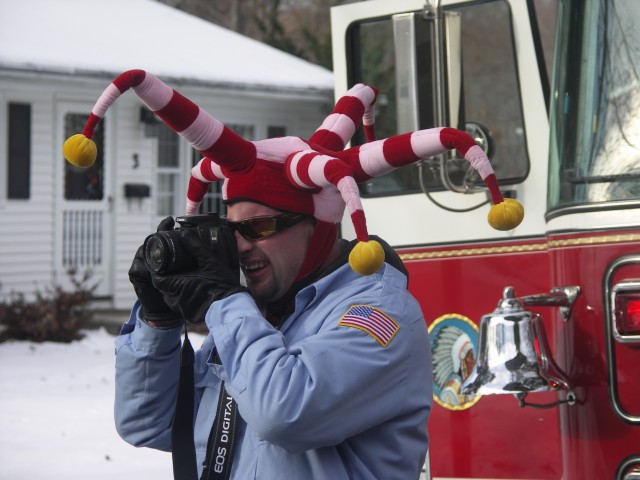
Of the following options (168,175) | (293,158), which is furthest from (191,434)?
(168,175)

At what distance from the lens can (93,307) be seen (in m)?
14.0

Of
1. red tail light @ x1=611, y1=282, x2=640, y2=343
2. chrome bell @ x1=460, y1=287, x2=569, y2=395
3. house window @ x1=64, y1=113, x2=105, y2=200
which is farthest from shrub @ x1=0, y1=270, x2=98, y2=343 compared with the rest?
red tail light @ x1=611, y1=282, x2=640, y2=343

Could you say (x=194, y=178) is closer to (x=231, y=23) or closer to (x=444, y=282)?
(x=444, y=282)

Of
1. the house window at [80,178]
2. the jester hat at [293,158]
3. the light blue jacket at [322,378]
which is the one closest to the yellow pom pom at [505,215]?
the jester hat at [293,158]

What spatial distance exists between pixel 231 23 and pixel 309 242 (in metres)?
26.8

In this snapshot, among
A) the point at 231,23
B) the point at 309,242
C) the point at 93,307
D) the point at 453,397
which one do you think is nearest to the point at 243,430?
the point at 309,242

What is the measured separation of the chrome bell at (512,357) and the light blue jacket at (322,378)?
0.82 meters

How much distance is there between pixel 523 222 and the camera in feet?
12.6

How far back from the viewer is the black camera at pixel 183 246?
7.30ft

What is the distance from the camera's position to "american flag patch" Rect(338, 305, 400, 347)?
87.0 inches

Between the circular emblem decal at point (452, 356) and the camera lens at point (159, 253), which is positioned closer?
the camera lens at point (159, 253)

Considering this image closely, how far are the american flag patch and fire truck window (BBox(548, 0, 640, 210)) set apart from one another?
3.48ft

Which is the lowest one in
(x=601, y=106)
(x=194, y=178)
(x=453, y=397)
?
(x=453, y=397)

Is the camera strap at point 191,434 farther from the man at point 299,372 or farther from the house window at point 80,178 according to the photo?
the house window at point 80,178
